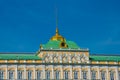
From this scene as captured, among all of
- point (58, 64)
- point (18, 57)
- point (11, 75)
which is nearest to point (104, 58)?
point (58, 64)

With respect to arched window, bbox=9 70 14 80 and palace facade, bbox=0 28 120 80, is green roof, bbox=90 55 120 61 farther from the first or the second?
arched window, bbox=9 70 14 80

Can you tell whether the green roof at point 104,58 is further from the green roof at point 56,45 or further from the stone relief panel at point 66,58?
the green roof at point 56,45

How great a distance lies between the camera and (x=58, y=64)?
126 meters

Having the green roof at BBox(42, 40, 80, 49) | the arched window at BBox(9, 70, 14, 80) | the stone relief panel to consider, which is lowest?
the arched window at BBox(9, 70, 14, 80)

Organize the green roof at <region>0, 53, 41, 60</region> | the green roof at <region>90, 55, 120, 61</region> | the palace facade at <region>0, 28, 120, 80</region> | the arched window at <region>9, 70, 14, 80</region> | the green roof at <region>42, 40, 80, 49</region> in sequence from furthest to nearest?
the green roof at <region>90, 55, 120, 61</region> < the green roof at <region>42, 40, 80, 49</region> < the green roof at <region>0, 53, 41, 60</region> < the palace facade at <region>0, 28, 120, 80</region> < the arched window at <region>9, 70, 14, 80</region>

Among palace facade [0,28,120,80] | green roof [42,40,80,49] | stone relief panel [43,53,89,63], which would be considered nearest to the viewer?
palace facade [0,28,120,80]

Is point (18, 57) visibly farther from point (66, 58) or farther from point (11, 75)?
point (66, 58)

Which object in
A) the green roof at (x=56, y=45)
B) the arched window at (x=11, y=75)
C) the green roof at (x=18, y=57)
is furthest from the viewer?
the green roof at (x=56, y=45)

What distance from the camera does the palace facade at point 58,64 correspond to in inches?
4862

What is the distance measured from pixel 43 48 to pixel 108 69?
19452 millimetres

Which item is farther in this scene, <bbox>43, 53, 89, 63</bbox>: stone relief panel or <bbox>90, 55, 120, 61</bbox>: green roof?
<bbox>90, 55, 120, 61</bbox>: green roof

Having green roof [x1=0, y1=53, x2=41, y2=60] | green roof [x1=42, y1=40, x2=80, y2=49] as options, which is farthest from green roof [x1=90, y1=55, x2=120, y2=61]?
green roof [x1=0, y1=53, x2=41, y2=60]

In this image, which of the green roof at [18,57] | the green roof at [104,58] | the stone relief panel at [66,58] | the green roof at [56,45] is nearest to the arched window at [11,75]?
the green roof at [18,57]

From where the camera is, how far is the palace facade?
405 ft
